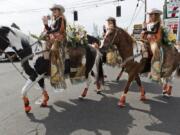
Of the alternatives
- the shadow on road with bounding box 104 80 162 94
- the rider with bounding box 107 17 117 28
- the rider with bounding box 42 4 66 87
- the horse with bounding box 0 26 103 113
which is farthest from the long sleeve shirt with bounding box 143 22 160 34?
the horse with bounding box 0 26 103 113

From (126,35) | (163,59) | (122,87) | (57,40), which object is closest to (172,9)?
(122,87)

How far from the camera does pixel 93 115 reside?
19.7 feet

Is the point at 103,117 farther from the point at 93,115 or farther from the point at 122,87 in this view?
the point at 122,87

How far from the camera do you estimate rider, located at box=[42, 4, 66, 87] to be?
607 cm

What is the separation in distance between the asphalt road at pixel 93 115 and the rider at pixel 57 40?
84cm

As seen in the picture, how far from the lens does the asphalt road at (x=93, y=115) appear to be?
516 centimetres

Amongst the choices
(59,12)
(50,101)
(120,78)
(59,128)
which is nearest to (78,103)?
(50,101)

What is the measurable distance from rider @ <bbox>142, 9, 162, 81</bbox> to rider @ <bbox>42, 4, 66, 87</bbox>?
2092 millimetres

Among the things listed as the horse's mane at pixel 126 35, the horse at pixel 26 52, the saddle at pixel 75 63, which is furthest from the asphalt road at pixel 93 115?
the horse's mane at pixel 126 35

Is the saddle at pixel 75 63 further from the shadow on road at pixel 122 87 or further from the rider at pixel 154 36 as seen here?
the rider at pixel 154 36

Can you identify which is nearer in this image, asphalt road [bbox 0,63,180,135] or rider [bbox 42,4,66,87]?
asphalt road [bbox 0,63,180,135]

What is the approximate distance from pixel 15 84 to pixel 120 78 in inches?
158

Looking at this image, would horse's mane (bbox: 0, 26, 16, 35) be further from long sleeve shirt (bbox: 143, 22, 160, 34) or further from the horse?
long sleeve shirt (bbox: 143, 22, 160, 34)

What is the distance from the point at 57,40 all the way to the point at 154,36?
7.86ft
